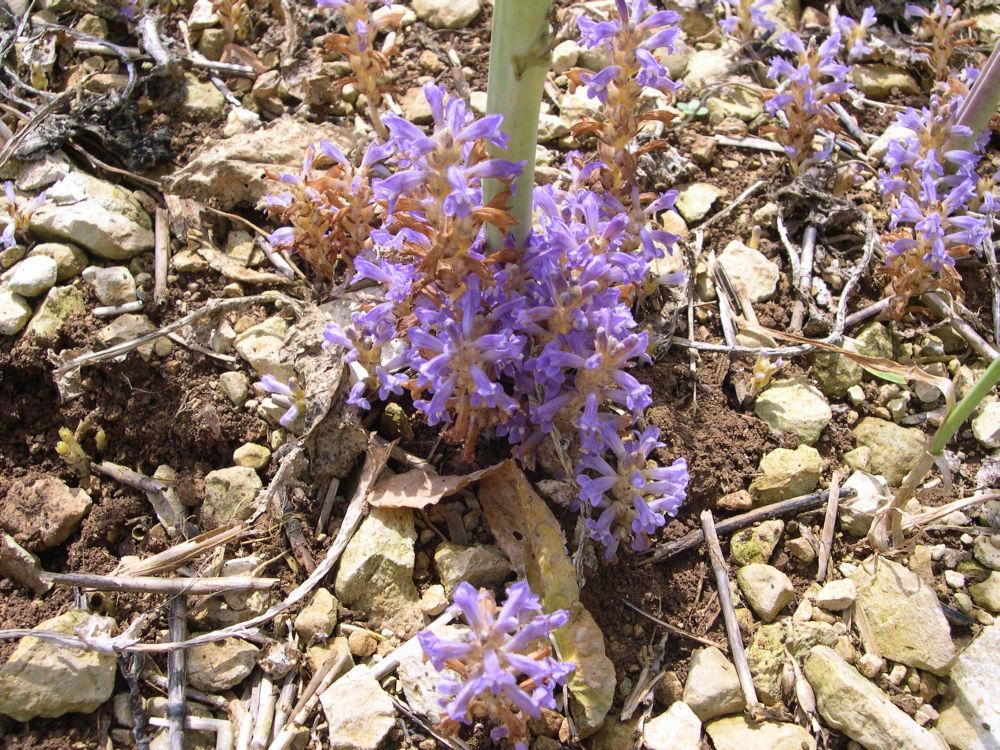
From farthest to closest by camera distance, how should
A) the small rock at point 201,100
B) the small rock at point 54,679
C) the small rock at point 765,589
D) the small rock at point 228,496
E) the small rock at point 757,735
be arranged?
the small rock at point 201,100
the small rock at point 228,496
the small rock at point 765,589
the small rock at point 757,735
the small rock at point 54,679

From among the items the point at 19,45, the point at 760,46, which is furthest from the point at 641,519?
the point at 19,45

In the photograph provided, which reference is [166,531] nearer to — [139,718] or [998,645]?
[139,718]

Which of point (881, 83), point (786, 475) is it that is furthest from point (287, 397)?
point (881, 83)

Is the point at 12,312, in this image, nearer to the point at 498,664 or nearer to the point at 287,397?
the point at 287,397

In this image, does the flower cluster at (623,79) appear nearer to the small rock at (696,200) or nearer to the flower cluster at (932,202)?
the small rock at (696,200)

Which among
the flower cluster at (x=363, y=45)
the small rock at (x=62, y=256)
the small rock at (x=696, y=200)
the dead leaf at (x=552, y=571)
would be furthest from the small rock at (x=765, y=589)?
the small rock at (x=62, y=256)

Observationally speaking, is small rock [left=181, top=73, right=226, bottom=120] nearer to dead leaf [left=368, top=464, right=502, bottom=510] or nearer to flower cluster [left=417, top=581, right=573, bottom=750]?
dead leaf [left=368, top=464, right=502, bottom=510]
